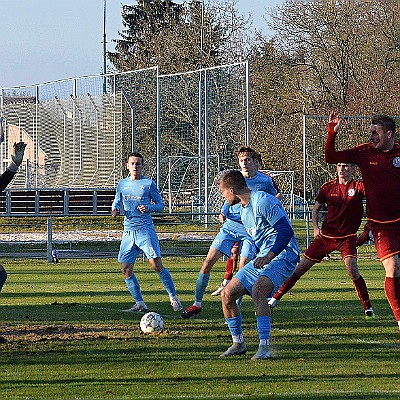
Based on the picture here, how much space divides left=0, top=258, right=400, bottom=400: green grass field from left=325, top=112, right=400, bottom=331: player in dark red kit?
877 millimetres

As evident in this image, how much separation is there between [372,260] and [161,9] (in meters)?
53.6

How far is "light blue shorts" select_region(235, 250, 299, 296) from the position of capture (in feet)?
34.3

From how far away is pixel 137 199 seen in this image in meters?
14.8

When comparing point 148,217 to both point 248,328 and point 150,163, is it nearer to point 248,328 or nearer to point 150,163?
point 248,328

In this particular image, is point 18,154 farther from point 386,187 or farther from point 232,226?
point 386,187

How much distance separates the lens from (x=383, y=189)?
35.8 ft

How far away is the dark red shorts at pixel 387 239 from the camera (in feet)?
35.7

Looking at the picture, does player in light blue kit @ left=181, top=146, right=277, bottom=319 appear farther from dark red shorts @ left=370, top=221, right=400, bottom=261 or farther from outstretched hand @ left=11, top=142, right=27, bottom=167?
outstretched hand @ left=11, top=142, right=27, bottom=167

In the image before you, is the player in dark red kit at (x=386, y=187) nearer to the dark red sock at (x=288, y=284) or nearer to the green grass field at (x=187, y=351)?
the green grass field at (x=187, y=351)

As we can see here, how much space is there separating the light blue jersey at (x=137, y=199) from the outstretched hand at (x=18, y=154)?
3233 mm

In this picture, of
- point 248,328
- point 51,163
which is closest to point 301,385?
point 248,328

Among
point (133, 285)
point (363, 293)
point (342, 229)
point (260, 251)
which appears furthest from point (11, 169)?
point (363, 293)

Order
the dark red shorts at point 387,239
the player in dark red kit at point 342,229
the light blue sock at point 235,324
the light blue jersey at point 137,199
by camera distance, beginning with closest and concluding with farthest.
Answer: the light blue sock at point 235,324 < the dark red shorts at point 387,239 < the player in dark red kit at point 342,229 < the light blue jersey at point 137,199

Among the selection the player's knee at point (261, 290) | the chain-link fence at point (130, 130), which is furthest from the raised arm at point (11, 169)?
the chain-link fence at point (130, 130)
